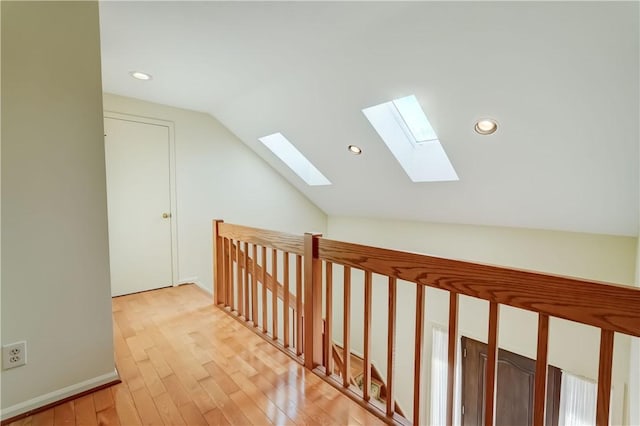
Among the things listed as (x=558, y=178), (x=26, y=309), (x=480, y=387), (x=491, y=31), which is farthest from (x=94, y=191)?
(x=480, y=387)

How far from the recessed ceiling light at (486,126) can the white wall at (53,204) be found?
8.02ft

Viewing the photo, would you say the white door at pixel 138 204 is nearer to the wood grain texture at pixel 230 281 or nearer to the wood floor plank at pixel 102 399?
the wood grain texture at pixel 230 281

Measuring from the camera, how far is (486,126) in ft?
7.40

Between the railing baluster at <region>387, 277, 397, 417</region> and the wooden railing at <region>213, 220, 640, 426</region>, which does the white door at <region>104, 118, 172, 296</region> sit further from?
the railing baluster at <region>387, 277, 397, 417</region>

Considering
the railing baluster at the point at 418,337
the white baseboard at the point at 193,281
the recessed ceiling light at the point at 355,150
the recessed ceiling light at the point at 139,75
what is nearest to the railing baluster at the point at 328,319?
the railing baluster at the point at 418,337

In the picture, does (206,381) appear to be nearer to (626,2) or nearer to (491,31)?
(491,31)

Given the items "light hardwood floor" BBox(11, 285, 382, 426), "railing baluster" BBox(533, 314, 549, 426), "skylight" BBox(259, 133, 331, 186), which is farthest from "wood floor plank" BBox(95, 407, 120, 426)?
"skylight" BBox(259, 133, 331, 186)

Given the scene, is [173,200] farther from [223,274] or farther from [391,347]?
[391,347]

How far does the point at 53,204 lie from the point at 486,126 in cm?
273

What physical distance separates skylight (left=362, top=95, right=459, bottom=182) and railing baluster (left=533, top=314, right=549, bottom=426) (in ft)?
6.78

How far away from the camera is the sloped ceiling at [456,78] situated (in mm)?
1618

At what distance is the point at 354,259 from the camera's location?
1.55 m

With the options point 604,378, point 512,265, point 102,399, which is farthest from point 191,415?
point 512,265

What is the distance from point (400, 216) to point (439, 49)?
2392mm
